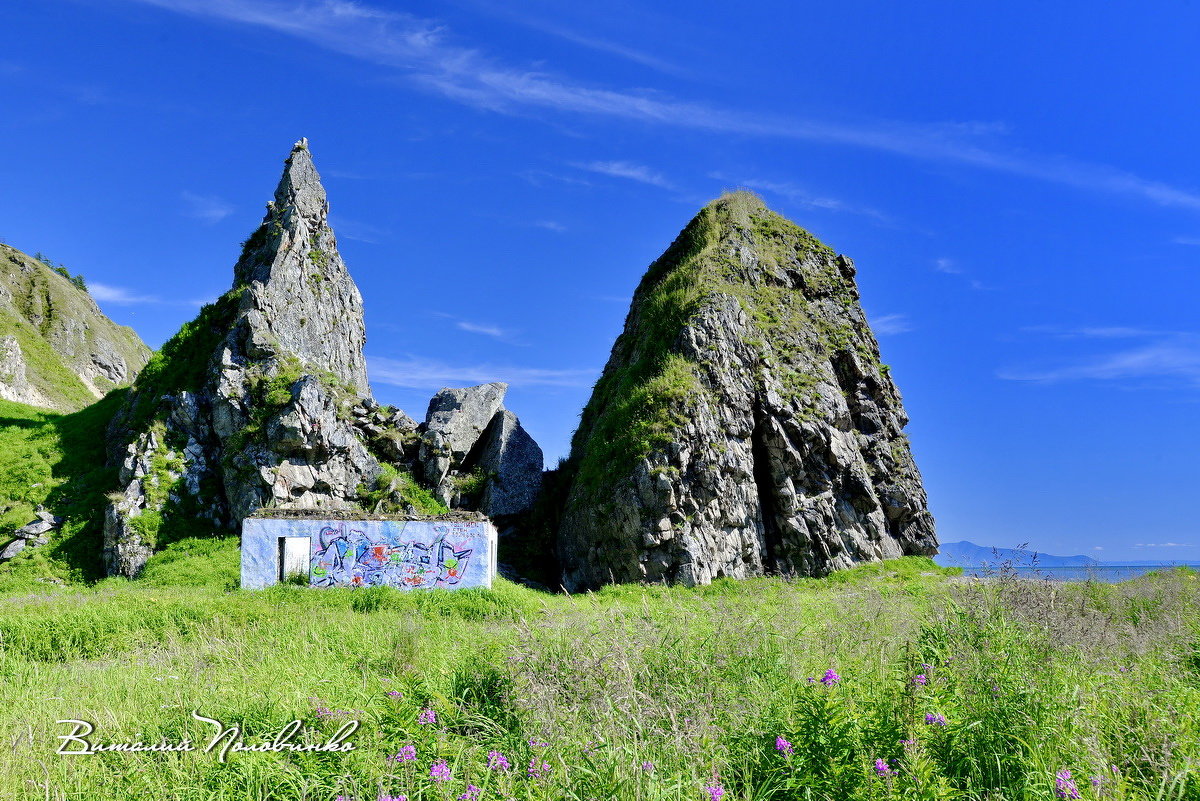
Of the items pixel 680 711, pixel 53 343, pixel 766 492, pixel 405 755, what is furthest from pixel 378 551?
pixel 53 343

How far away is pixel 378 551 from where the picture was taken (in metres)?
25.3

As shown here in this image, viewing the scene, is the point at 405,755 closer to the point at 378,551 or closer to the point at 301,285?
the point at 378,551

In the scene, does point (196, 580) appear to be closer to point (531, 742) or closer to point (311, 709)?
point (311, 709)

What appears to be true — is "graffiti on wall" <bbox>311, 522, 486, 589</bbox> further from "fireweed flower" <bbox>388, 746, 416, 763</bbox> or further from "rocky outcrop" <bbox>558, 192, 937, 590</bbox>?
"fireweed flower" <bbox>388, 746, 416, 763</bbox>

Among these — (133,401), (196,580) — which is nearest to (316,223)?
(133,401)

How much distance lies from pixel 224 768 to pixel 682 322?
30.2 metres

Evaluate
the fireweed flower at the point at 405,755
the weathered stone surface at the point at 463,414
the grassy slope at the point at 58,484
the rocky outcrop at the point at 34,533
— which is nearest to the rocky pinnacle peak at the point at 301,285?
the weathered stone surface at the point at 463,414

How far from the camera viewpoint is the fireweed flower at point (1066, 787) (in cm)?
447

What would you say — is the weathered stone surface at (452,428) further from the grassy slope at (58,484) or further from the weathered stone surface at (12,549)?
the weathered stone surface at (12,549)

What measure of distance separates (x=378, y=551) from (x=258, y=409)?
1116 cm

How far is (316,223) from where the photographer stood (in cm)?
4028

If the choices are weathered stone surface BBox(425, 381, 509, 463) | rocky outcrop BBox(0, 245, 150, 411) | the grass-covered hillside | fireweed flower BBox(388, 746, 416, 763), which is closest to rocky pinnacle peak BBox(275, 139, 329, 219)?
weathered stone surface BBox(425, 381, 509, 463)

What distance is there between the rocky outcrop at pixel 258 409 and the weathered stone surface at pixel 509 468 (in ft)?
15.9

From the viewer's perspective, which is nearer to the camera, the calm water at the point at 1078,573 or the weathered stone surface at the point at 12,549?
the calm water at the point at 1078,573
